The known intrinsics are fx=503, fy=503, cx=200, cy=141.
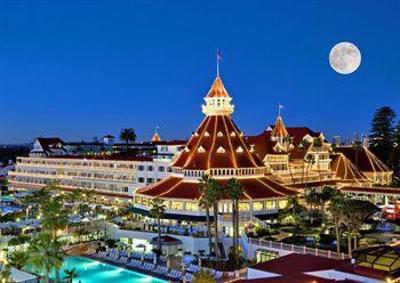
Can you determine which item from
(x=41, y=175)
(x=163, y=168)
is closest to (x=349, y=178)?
(x=163, y=168)

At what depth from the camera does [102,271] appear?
4159cm

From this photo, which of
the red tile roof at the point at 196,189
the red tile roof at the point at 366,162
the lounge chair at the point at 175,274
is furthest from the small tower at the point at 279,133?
the lounge chair at the point at 175,274

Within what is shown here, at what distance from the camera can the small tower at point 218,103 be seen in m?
62.6

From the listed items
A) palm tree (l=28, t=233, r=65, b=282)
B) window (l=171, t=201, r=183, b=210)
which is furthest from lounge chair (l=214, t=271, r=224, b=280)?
window (l=171, t=201, r=183, b=210)

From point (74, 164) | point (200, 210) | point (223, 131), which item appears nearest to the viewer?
point (200, 210)

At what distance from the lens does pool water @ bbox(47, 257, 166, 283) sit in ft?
127

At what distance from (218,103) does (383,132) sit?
44043 mm

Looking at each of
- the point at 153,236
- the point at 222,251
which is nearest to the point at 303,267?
the point at 222,251

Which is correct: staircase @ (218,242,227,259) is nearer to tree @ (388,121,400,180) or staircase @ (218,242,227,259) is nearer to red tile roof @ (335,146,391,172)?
red tile roof @ (335,146,391,172)

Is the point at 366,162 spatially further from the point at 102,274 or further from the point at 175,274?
the point at 102,274

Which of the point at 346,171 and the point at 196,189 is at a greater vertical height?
the point at 346,171

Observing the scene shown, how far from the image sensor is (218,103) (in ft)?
206

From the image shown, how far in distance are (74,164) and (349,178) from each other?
145ft

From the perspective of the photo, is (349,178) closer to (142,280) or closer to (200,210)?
(200,210)
